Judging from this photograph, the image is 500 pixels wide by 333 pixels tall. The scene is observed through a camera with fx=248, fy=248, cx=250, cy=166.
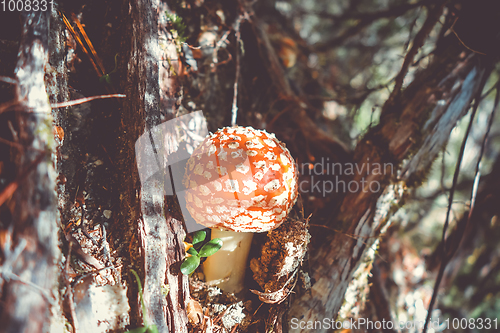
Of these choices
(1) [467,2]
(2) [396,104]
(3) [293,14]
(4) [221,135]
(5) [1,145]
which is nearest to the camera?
(5) [1,145]

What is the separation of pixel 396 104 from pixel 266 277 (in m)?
2.01

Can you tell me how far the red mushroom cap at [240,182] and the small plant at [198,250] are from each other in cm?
15

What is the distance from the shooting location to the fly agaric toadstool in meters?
1.70

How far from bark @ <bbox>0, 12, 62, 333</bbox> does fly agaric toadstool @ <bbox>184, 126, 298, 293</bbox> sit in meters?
0.83

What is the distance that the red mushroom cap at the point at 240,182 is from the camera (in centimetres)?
169

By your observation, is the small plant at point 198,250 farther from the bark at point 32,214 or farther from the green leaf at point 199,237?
the bark at point 32,214

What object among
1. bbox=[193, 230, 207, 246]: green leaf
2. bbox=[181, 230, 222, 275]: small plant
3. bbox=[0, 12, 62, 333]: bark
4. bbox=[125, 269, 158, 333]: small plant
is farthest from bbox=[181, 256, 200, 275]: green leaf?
bbox=[0, 12, 62, 333]: bark

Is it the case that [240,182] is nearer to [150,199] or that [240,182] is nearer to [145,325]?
[150,199]

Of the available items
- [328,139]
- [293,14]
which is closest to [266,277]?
[328,139]

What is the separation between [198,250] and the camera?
6.29ft

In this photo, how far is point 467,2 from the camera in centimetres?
224

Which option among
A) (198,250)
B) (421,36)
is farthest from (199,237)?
(421,36)

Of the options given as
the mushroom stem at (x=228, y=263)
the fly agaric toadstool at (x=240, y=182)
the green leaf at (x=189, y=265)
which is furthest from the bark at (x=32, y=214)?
the mushroom stem at (x=228, y=263)

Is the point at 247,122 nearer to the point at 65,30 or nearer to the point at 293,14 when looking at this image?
the point at 65,30
